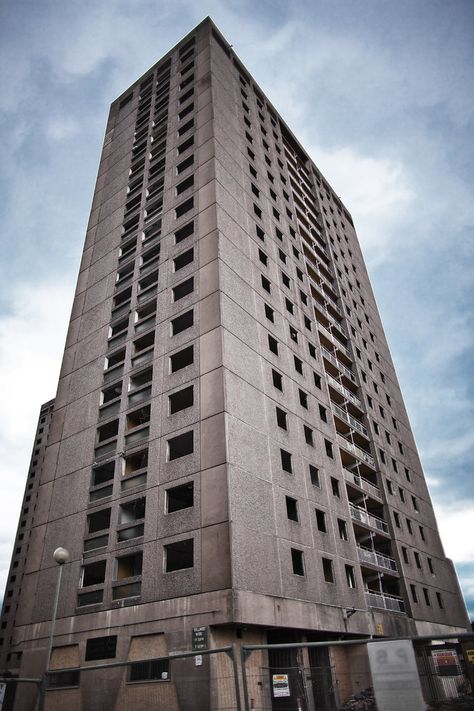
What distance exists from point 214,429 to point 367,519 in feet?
49.1

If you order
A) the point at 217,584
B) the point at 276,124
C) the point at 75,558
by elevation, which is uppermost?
the point at 276,124

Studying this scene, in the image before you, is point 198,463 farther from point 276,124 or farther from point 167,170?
point 276,124

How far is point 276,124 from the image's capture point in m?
50.8

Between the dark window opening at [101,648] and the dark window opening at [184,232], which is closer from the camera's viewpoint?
the dark window opening at [101,648]

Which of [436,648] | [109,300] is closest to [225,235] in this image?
[109,300]

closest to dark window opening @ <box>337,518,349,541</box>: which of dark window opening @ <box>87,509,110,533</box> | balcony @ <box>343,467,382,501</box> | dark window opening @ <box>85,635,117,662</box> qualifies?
balcony @ <box>343,467,382,501</box>

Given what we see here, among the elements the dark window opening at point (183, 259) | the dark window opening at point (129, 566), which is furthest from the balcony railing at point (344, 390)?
the dark window opening at point (129, 566)

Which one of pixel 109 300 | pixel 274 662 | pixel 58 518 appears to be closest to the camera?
pixel 274 662

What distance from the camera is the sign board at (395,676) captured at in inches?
281

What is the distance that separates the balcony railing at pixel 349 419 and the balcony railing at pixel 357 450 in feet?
4.71

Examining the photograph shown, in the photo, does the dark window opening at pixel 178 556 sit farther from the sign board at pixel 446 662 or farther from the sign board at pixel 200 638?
the sign board at pixel 446 662

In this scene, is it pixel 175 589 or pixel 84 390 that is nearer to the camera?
pixel 175 589

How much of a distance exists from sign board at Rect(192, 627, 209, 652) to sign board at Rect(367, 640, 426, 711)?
11.6m

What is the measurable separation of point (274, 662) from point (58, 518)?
41.8ft
